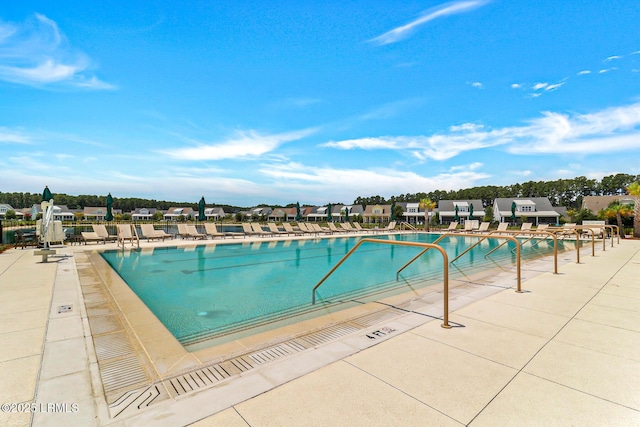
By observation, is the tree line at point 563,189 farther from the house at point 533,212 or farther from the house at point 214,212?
the house at point 214,212

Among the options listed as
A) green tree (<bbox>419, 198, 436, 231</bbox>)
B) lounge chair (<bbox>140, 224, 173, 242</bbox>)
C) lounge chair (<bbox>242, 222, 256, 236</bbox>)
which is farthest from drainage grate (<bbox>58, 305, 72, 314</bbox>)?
green tree (<bbox>419, 198, 436, 231</bbox>)

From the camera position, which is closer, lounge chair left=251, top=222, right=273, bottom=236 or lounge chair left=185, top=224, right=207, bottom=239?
lounge chair left=185, top=224, right=207, bottom=239

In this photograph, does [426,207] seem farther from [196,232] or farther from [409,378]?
[409,378]

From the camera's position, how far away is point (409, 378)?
2.66m

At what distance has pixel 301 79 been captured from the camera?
56.1 feet

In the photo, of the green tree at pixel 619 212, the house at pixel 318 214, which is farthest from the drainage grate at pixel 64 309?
the house at pixel 318 214

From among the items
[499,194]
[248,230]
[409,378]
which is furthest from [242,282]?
[499,194]

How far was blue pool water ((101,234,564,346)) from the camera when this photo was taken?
17.6 feet

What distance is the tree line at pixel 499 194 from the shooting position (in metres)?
75.1

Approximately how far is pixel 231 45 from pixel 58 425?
48.5 feet

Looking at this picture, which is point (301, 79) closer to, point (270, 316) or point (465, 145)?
point (270, 316)

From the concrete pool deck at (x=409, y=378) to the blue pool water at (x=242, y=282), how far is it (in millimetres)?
1671

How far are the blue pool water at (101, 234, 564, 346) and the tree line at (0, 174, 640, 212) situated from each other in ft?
194

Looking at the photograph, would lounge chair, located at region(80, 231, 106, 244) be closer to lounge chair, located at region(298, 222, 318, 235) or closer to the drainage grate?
the drainage grate
